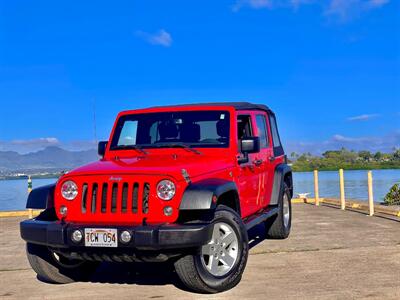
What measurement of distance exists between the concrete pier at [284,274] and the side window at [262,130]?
154 cm

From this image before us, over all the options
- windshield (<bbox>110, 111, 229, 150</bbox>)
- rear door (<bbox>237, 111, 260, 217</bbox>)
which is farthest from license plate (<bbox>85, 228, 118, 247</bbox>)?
rear door (<bbox>237, 111, 260, 217</bbox>)

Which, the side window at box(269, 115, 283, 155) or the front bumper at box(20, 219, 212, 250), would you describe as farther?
the side window at box(269, 115, 283, 155)

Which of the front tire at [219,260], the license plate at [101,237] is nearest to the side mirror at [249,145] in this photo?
the front tire at [219,260]

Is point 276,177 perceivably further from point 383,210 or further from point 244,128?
point 383,210

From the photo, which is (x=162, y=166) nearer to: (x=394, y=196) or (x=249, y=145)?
(x=249, y=145)

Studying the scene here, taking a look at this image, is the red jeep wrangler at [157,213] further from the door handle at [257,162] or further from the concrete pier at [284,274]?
the door handle at [257,162]

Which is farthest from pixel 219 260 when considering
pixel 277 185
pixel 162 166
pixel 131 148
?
pixel 277 185

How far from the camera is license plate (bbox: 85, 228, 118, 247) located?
4.12 meters

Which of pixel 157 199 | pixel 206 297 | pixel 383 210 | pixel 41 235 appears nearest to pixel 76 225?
pixel 41 235

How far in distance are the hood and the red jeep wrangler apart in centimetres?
1

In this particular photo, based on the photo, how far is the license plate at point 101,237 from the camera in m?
4.12

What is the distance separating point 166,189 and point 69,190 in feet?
3.38

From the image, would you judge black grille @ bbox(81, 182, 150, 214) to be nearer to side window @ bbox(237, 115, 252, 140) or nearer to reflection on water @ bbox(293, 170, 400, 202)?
side window @ bbox(237, 115, 252, 140)

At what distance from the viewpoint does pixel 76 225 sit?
4305 millimetres
